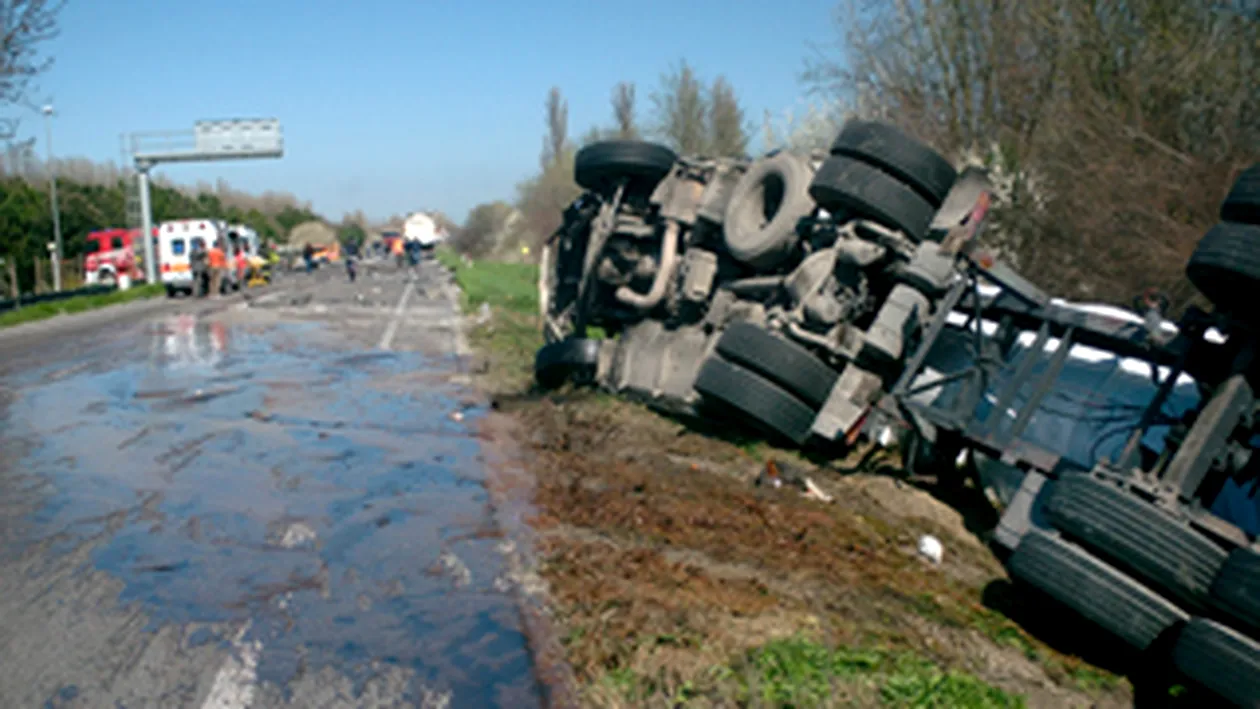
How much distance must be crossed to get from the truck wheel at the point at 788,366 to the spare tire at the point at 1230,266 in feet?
→ 10.5

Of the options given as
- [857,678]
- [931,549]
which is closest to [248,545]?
[857,678]

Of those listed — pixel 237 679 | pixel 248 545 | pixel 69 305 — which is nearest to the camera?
pixel 237 679

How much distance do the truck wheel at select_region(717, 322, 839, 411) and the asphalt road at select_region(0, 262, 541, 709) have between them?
244 centimetres

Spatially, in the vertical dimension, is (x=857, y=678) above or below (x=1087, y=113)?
below

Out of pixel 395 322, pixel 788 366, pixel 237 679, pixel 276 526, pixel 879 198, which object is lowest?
pixel 395 322

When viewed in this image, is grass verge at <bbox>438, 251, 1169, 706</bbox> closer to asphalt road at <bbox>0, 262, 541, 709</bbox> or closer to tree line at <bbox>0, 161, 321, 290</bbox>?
asphalt road at <bbox>0, 262, 541, 709</bbox>

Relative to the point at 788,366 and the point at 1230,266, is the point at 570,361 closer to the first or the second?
the point at 788,366

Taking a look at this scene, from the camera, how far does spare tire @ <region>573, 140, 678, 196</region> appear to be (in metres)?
12.6

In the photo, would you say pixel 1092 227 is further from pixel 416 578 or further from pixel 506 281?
pixel 506 281

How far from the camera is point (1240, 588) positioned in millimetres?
4312

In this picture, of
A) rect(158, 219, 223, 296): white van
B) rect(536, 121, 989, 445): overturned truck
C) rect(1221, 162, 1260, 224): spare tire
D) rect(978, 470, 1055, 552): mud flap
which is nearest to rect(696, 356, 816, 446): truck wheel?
rect(536, 121, 989, 445): overturned truck

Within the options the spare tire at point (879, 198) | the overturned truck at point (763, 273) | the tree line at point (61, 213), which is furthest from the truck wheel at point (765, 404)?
the tree line at point (61, 213)

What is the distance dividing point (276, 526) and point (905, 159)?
227 inches

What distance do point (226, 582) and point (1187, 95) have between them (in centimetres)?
1274
